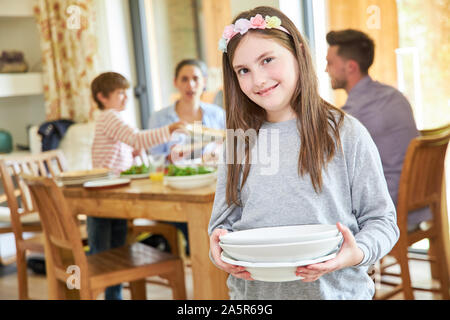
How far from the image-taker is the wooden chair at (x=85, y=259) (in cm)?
176

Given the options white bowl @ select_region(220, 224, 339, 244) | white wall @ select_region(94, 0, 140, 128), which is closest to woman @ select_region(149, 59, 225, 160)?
white wall @ select_region(94, 0, 140, 128)

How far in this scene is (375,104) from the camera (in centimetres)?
191

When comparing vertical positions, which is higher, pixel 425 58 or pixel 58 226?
pixel 425 58

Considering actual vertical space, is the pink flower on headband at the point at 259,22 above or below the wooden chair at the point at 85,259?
above

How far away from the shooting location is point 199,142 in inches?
87.2

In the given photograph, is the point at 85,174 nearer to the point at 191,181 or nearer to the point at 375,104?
the point at 191,181

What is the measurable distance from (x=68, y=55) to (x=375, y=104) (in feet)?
4.41

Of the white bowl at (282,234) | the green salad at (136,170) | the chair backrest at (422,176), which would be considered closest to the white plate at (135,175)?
the green salad at (136,170)

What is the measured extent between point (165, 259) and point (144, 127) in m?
0.91

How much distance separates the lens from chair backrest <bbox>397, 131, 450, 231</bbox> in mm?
1754

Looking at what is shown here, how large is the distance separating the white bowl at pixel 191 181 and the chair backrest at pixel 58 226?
328 mm

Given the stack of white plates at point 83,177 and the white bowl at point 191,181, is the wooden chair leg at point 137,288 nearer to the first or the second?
the stack of white plates at point 83,177

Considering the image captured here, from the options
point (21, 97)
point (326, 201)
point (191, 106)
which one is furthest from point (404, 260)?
point (21, 97)
